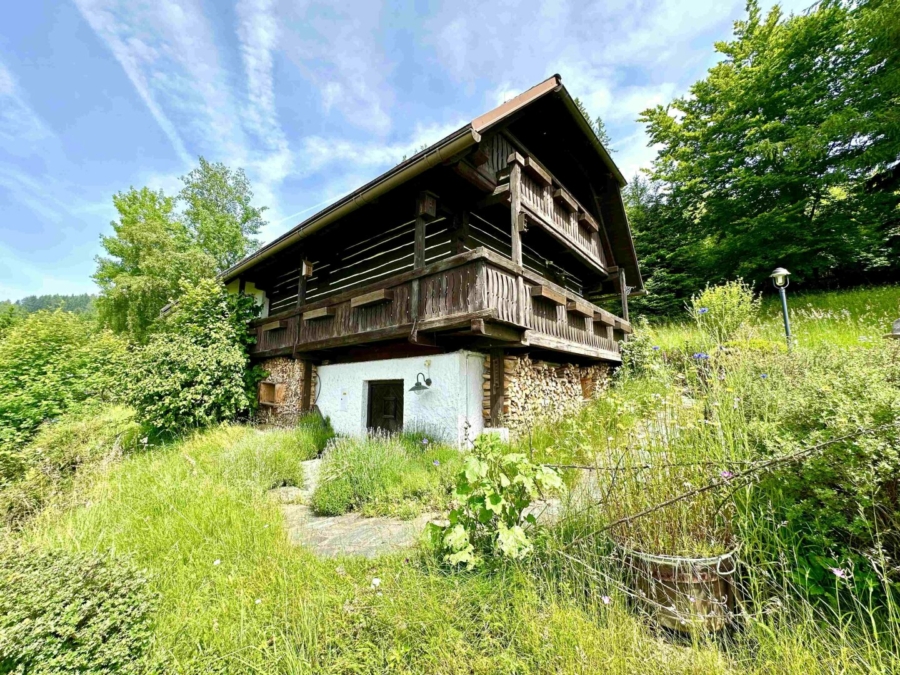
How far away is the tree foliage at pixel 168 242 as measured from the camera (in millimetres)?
15883

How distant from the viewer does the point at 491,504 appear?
2.27m

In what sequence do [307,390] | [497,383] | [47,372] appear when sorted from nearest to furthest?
[497,383] < [47,372] < [307,390]

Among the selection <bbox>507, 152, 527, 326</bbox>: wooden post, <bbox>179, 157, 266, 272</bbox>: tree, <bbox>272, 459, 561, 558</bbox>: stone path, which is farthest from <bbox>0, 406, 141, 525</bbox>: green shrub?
<bbox>179, 157, 266, 272</bbox>: tree

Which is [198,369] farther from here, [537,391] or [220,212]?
[220,212]

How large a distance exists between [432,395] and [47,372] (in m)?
7.50

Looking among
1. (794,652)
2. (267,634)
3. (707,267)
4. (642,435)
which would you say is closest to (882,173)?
(707,267)

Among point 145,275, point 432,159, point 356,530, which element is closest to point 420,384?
point 356,530

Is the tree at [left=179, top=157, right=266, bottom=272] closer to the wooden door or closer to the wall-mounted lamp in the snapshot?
the wooden door

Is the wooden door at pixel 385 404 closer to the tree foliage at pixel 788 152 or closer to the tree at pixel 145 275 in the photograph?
the tree at pixel 145 275

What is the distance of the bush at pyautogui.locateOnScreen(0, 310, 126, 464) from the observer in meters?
5.94

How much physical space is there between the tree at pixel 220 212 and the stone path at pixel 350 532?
20.4m

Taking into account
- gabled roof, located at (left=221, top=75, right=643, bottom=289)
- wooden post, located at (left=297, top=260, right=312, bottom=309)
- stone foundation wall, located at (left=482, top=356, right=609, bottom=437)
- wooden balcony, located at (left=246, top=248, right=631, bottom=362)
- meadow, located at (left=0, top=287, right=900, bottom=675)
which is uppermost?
gabled roof, located at (left=221, top=75, right=643, bottom=289)

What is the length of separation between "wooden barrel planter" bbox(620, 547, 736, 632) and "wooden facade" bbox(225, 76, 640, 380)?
3140 millimetres

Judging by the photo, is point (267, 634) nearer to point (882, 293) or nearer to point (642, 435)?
point (642, 435)
